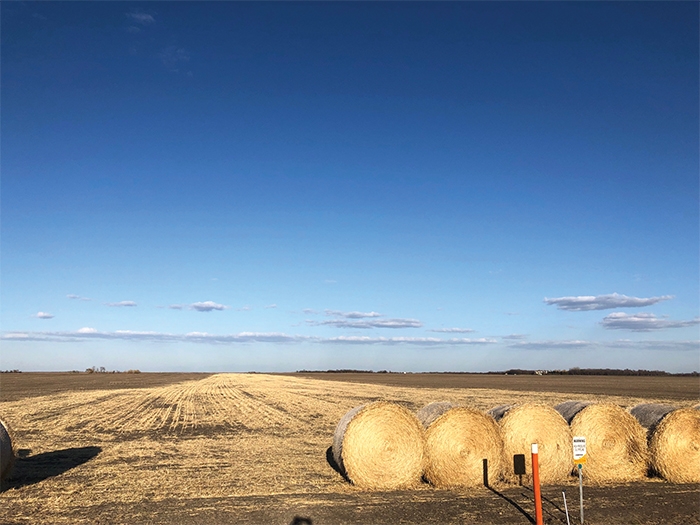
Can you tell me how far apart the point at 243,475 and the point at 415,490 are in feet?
12.4

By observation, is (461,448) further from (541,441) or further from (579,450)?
(579,450)

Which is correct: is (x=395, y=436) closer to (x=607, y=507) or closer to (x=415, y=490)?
(x=415, y=490)

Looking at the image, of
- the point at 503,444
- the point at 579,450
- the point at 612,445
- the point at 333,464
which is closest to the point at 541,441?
the point at 503,444

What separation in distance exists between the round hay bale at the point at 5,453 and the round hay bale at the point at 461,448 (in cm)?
847

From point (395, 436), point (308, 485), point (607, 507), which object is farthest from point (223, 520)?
point (607, 507)

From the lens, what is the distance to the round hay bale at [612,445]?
11977 millimetres

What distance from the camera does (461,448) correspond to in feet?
37.7

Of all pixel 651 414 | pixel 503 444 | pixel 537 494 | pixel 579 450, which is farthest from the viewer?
pixel 651 414

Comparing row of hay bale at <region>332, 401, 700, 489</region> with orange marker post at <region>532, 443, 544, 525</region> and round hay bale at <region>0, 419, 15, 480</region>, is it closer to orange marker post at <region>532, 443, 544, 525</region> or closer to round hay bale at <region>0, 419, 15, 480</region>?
orange marker post at <region>532, 443, 544, 525</region>

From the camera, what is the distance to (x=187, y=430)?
20.0 metres

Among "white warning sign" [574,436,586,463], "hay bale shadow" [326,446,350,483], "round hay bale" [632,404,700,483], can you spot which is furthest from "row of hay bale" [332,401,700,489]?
"white warning sign" [574,436,586,463]

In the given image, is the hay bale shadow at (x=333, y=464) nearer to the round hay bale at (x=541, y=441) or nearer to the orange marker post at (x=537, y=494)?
the round hay bale at (x=541, y=441)

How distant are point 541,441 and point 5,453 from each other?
35.9 ft

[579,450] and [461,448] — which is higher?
[579,450]
